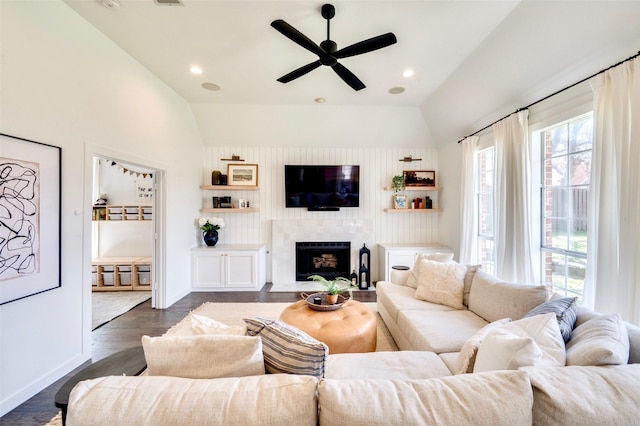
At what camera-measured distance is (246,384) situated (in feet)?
2.96

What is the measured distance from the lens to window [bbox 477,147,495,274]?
3.75m

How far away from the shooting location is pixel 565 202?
2.59 metres

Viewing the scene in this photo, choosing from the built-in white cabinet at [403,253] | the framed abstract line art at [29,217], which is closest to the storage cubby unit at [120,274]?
the framed abstract line art at [29,217]

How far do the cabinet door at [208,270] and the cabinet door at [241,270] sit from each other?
0.39 ft

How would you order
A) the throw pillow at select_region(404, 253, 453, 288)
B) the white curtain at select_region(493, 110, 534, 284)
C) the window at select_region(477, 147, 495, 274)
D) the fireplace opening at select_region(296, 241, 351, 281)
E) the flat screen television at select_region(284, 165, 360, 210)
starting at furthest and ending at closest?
1. the fireplace opening at select_region(296, 241, 351, 281)
2. the flat screen television at select_region(284, 165, 360, 210)
3. the window at select_region(477, 147, 495, 274)
4. the throw pillow at select_region(404, 253, 453, 288)
5. the white curtain at select_region(493, 110, 534, 284)

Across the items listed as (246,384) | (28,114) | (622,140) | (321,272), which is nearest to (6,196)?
(28,114)

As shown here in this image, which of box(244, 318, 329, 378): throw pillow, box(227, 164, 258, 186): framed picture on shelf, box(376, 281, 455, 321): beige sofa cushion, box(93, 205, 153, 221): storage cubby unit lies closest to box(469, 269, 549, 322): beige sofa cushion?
box(376, 281, 455, 321): beige sofa cushion

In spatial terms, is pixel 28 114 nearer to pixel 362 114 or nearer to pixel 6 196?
pixel 6 196

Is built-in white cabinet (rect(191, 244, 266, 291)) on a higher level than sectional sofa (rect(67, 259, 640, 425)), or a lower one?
lower

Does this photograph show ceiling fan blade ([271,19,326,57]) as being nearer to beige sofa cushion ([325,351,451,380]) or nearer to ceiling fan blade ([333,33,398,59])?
ceiling fan blade ([333,33,398,59])

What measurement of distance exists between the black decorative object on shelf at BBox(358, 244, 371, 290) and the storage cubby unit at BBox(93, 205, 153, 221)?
4.17 metres

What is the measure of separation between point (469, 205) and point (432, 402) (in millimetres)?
3667

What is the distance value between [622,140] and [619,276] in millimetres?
1019

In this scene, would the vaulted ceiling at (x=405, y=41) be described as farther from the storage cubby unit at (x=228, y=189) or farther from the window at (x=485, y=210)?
the storage cubby unit at (x=228, y=189)
